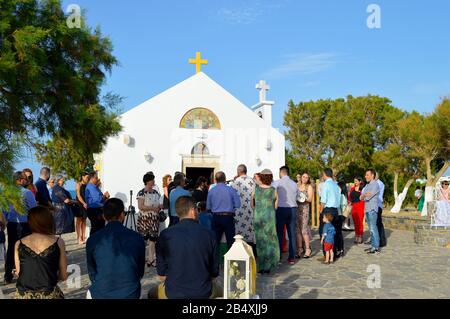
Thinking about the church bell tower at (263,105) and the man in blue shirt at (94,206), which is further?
the church bell tower at (263,105)

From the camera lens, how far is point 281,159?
859 inches

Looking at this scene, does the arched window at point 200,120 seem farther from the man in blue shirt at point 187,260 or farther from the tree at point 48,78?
the man in blue shirt at point 187,260

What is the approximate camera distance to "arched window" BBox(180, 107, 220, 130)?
21125 mm

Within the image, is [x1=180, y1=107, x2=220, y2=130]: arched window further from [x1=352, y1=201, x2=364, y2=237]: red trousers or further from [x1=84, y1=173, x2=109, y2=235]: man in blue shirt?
[x1=84, y1=173, x2=109, y2=235]: man in blue shirt

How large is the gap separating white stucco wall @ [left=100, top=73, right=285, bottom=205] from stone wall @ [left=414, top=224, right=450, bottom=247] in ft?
32.7

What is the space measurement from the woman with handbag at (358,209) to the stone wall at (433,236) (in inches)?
58.6

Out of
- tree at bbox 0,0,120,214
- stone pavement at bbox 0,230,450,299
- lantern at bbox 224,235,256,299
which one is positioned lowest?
stone pavement at bbox 0,230,450,299

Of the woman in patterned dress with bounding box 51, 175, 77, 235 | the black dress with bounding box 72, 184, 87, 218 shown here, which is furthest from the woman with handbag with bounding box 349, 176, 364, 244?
the woman in patterned dress with bounding box 51, 175, 77, 235

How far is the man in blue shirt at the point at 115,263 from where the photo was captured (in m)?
4.04

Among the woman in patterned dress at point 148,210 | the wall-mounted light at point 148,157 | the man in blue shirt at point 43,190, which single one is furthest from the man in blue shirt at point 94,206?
the wall-mounted light at point 148,157

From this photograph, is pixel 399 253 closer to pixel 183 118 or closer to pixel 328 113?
pixel 183 118
